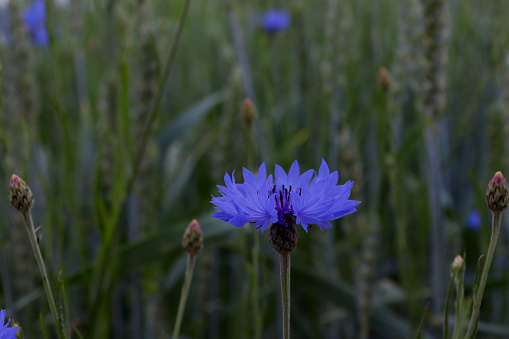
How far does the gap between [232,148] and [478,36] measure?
116 cm

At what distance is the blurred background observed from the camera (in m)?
0.94

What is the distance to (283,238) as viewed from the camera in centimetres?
45

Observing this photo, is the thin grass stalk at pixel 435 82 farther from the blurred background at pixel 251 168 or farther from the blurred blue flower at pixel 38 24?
the blurred blue flower at pixel 38 24

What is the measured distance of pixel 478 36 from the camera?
6.43ft

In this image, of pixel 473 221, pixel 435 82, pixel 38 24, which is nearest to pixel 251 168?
pixel 435 82

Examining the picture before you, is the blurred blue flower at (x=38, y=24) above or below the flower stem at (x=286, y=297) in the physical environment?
above

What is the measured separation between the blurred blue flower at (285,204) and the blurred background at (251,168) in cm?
22

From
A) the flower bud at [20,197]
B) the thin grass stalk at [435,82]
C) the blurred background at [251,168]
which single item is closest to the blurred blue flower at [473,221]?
the blurred background at [251,168]

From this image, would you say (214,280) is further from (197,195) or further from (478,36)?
(478,36)

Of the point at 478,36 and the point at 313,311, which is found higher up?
the point at 478,36

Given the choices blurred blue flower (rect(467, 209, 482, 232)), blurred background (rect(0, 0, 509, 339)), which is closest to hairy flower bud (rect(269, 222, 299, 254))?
blurred background (rect(0, 0, 509, 339))

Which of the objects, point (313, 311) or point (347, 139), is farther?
point (313, 311)

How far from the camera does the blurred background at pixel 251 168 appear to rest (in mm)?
939

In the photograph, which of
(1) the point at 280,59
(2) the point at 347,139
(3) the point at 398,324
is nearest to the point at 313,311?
(3) the point at 398,324
